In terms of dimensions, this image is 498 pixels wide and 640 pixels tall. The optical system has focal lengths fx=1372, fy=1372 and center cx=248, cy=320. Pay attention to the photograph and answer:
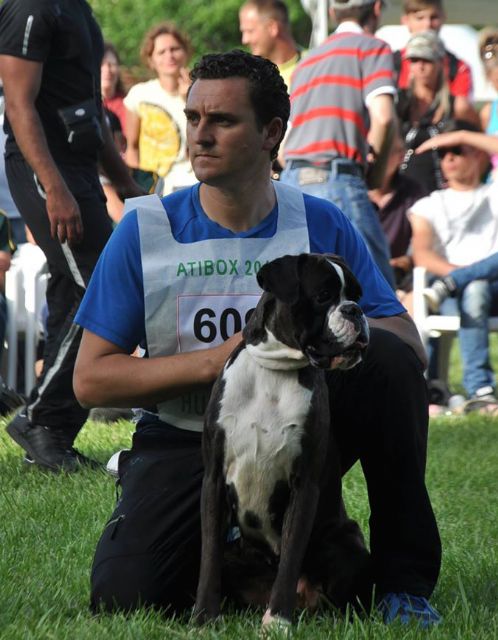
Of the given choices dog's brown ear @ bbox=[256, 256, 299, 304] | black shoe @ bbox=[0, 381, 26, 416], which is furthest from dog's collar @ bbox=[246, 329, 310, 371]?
black shoe @ bbox=[0, 381, 26, 416]

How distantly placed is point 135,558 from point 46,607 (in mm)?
279

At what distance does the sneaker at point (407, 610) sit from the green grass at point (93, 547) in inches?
1.9

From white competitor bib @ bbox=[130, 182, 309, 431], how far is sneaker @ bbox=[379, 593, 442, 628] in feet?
2.40

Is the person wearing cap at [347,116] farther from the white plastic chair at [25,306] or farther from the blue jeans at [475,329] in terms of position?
the white plastic chair at [25,306]

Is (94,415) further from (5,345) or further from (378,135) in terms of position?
(378,135)

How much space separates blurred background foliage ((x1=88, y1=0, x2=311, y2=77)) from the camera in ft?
135

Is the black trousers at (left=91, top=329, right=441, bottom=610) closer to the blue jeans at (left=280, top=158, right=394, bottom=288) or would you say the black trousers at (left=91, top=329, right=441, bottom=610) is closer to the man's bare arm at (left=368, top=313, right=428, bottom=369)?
the man's bare arm at (left=368, top=313, right=428, bottom=369)

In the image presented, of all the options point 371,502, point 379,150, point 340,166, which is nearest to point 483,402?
point 379,150

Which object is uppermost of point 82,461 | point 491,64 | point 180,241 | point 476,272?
point 491,64

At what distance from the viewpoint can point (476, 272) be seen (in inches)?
358

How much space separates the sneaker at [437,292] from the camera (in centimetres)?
909

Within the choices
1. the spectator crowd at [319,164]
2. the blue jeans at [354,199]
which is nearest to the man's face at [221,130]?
the spectator crowd at [319,164]

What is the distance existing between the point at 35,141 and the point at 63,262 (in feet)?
1.75

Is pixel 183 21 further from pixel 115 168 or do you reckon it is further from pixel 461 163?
pixel 115 168
